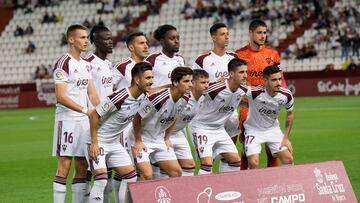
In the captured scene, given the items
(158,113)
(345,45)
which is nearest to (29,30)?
(345,45)

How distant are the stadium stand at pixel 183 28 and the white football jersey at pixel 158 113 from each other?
2858 centimetres

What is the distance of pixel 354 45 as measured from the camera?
1540 inches

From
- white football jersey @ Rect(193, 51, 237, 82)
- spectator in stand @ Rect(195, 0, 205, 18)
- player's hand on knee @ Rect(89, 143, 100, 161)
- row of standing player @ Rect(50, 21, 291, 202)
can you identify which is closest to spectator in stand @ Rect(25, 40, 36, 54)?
spectator in stand @ Rect(195, 0, 205, 18)

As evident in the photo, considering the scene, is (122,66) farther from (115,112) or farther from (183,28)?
(183,28)

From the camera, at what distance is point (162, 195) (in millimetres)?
8680

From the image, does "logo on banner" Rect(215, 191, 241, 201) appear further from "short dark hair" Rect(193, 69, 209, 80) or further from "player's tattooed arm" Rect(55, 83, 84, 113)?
"short dark hair" Rect(193, 69, 209, 80)

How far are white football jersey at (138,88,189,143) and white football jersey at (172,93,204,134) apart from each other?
1.24 feet

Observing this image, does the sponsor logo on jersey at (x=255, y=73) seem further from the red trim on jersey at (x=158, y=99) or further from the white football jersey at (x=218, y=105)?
the red trim on jersey at (x=158, y=99)

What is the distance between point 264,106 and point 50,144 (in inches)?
414

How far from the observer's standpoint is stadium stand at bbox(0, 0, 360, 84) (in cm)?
4125

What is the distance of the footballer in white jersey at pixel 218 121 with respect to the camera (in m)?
11.6

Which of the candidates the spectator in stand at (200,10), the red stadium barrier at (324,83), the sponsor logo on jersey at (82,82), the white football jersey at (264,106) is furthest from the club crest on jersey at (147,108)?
the spectator in stand at (200,10)

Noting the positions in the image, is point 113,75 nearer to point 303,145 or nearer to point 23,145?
point 303,145

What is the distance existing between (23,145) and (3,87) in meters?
21.5
